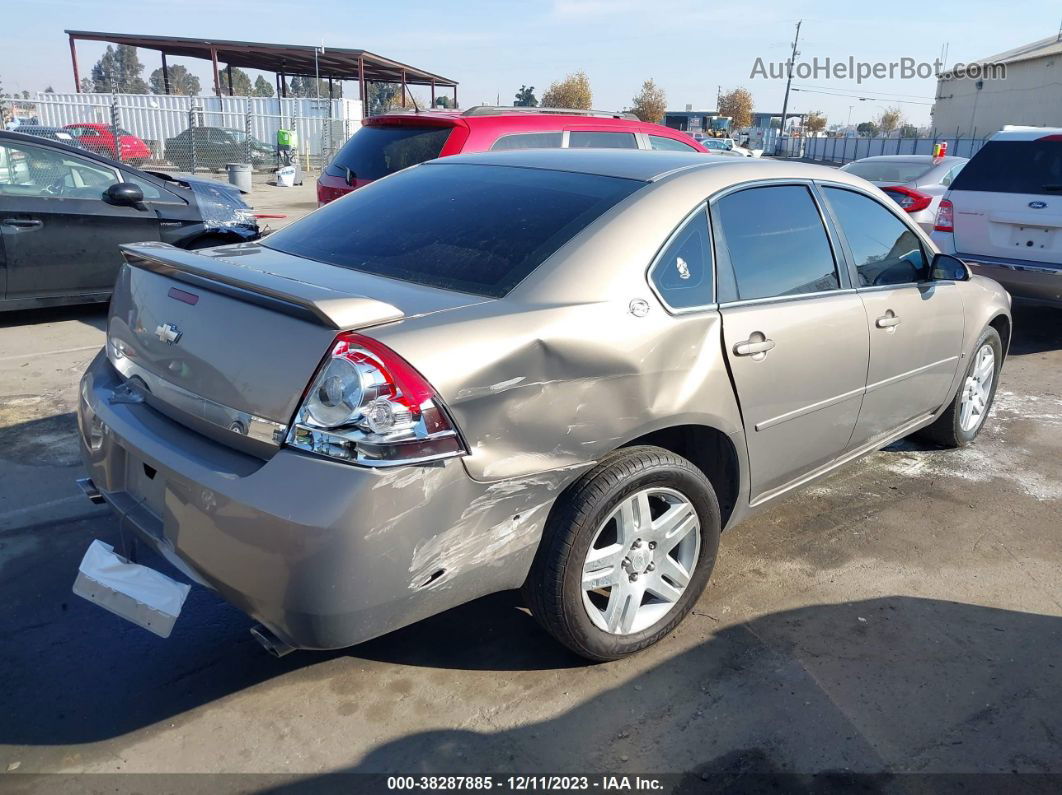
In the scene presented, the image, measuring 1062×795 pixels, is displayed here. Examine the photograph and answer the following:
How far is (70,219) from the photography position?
6754mm

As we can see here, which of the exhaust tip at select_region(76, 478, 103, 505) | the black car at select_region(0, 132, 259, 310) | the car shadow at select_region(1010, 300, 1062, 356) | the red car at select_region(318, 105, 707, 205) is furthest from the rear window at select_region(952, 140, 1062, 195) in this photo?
the exhaust tip at select_region(76, 478, 103, 505)

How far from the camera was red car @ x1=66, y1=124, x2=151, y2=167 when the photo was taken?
856 inches

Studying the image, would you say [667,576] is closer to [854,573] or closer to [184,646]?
[854,573]

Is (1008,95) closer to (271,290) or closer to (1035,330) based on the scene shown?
(1035,330)

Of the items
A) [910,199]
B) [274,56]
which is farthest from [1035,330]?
[274,56]

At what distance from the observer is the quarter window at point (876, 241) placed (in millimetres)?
3760

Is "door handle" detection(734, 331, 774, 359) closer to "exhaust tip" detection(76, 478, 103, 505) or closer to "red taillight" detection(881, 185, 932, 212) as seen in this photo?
"exhaust tip" detection(76, 478, 103, 505)

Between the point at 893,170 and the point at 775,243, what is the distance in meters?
9.43

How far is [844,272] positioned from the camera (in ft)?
11.9

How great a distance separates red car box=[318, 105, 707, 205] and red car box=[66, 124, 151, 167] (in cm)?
1675

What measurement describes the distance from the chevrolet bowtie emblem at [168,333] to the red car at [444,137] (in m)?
4.58

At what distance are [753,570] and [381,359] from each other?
82.8 inches

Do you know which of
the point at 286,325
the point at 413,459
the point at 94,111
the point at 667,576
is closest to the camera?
the point at 413,459

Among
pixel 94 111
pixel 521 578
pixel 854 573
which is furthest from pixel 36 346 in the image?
pixel 94 111
